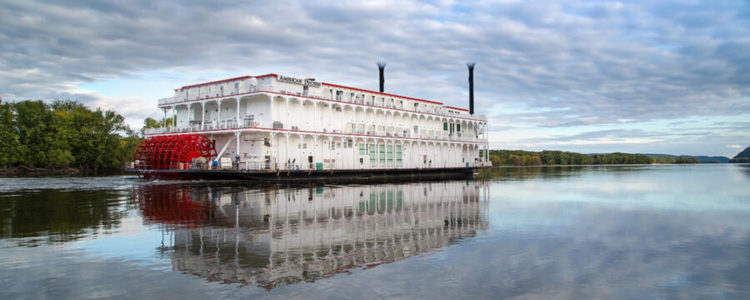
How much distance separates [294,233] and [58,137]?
64366 millimetres

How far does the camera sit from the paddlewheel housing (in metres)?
35.0

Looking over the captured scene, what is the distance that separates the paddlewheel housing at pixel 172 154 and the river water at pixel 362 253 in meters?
17.1

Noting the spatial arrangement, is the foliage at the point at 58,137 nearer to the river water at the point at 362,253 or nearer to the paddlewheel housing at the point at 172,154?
the paddlewheel housing at the point at 172,154

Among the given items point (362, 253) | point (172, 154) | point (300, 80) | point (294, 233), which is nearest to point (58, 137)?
point (172, 154)

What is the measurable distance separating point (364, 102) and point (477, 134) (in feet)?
68.7

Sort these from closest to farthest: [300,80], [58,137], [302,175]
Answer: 1. [302,175]
2. [300,80]
3. [58,137]

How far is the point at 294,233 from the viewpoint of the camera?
12.1 metres

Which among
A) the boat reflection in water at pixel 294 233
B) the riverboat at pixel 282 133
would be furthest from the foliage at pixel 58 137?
the boat reflection in water at pixel 294 233

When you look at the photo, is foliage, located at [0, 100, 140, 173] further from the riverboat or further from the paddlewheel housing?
the paddlewheel housing

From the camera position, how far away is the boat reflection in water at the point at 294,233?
8.53 m

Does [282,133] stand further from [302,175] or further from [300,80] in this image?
[300,80]

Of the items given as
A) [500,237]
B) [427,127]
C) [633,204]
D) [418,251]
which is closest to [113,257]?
[418,251]

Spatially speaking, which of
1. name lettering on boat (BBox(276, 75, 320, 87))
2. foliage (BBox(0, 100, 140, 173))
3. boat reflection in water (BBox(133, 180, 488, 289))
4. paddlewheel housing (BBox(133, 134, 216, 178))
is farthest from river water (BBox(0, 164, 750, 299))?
foliage (BBox(0, 100, 140, 173))

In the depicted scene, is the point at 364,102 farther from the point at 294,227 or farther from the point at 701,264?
the point at 701,264
